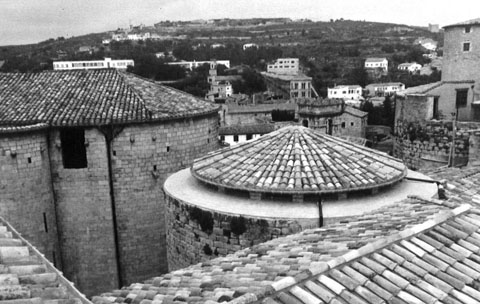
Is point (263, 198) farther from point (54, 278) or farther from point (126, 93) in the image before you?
point (126, 93)

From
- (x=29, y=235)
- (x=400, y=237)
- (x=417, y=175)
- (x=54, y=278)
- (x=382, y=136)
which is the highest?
(x=54, y=278)

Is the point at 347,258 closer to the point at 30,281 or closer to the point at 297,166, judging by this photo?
the point at 30,281

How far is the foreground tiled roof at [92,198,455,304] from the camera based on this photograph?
165 inches

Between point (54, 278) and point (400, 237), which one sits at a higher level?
point (54, 278)

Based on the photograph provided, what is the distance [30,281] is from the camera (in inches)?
124

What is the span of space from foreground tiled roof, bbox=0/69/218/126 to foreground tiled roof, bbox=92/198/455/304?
695 centimetres

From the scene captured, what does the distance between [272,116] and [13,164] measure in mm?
38725

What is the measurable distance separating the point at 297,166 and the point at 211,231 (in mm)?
1781

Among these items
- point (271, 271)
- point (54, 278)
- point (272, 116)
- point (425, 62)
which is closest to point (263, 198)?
point (271, 271)

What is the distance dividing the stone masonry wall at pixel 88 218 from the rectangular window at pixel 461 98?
54.9 feet

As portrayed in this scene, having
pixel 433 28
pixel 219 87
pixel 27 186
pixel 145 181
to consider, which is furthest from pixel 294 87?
pixel 433 28

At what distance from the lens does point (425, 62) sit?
10431 cm

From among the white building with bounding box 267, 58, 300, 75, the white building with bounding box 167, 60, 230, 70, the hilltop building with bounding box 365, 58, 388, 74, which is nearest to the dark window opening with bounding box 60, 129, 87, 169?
the white building with bounding box 167, 60, 230, 70

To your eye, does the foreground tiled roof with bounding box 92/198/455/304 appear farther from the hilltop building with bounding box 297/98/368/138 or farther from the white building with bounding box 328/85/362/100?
the white building with bounding box 328/85/362/100
